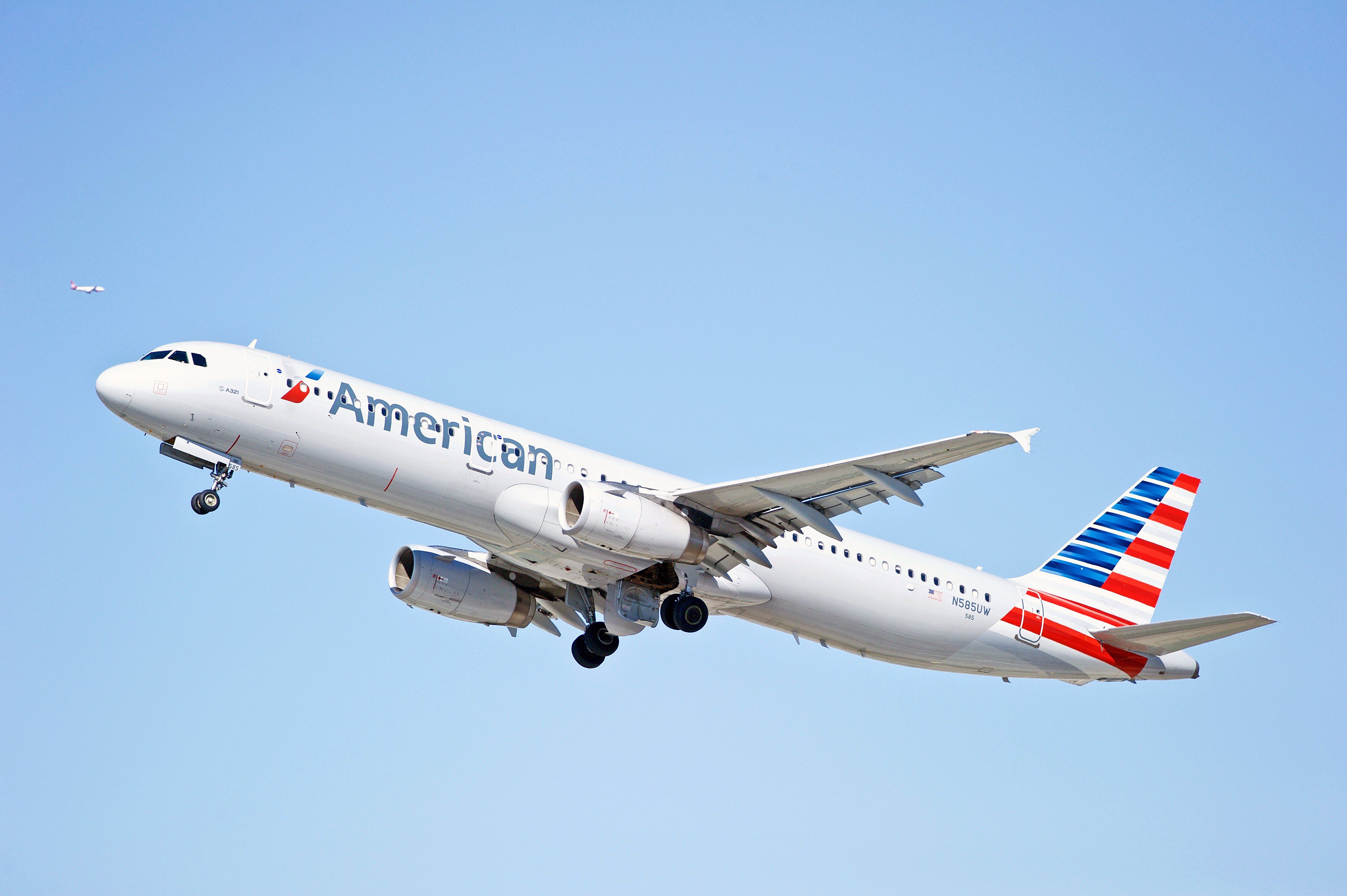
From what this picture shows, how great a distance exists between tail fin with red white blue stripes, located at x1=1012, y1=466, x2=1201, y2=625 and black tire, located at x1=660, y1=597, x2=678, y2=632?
10756 millimetres

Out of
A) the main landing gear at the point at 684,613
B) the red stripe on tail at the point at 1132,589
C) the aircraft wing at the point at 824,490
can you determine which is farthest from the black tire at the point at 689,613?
the red stripe on tail at the point at 1132,589

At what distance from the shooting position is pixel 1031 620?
34062 mm

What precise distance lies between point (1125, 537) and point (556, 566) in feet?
54.8

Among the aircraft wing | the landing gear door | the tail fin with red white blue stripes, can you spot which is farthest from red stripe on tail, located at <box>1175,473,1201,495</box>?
the landing gear door

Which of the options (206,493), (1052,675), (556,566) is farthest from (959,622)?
(206,493)

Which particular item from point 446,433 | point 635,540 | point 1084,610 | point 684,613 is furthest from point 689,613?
point 1084,610

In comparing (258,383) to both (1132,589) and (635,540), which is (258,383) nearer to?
(635,540)

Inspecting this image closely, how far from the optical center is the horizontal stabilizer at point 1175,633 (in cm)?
3014

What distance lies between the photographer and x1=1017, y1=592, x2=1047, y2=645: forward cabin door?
33844 mm

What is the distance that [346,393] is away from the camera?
27531 mm

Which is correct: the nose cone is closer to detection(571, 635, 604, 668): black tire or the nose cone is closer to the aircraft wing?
the aircraft wing

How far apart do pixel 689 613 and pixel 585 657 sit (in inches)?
220

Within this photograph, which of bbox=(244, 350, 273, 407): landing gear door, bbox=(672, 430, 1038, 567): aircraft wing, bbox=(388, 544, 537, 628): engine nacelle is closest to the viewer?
bbox=(672, 430, 1038, 567): aircraft wing

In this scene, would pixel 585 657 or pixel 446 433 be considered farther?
pixel 585 657
